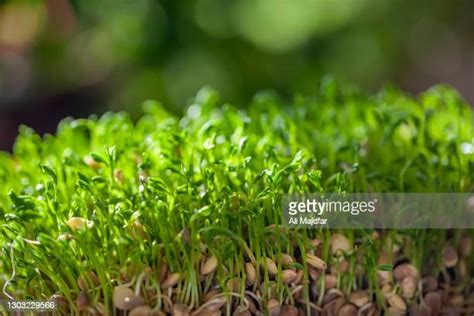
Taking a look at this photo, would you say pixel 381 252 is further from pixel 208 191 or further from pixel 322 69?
pixel 322 69

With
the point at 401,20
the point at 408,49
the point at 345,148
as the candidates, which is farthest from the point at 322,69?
the point at 345,148

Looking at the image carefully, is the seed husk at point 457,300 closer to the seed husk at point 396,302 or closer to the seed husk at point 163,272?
the seed husk at point 396,302

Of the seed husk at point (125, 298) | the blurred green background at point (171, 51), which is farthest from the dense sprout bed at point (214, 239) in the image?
the blurred green background at point (171, 51)

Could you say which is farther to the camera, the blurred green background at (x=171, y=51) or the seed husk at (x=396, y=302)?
the blurred green background at (x=171, y=51)

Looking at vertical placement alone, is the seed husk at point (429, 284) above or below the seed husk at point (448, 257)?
below

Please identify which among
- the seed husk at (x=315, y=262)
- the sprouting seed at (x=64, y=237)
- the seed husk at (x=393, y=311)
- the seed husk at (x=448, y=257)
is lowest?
the seed husk at (x=393, y=311)

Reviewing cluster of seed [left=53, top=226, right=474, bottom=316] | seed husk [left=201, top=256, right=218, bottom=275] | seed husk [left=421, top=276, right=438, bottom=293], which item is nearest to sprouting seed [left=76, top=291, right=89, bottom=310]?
cluster of seed [left=53, top=226, right=474, bottom=316]

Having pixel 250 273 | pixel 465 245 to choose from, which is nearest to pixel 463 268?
pixel 465 245

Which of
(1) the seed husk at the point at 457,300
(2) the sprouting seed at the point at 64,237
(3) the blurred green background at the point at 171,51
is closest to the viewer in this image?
(2) the sprouting seed at the point at 64,237
